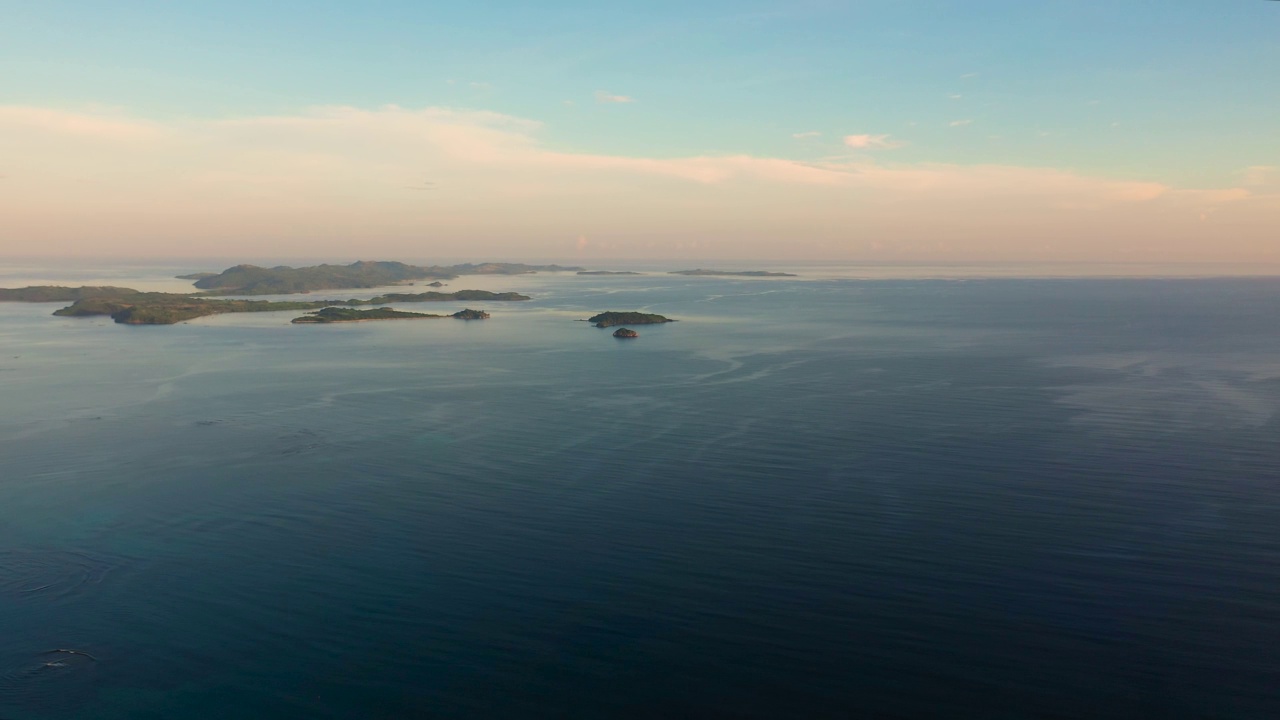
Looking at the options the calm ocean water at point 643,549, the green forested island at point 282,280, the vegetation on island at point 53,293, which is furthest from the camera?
the green forested island at point 282,280

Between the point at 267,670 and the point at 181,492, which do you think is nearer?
the point at 267,670

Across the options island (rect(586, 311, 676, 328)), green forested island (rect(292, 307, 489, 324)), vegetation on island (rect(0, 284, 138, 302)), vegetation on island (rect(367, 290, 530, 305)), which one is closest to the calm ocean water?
island (rect(586, 311, 676, 328))

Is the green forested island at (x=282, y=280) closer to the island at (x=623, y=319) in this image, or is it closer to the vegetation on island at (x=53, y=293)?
the vegetation on island at (x=53, y=293)

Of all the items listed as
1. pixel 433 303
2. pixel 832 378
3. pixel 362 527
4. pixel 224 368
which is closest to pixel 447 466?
pixel 362 527

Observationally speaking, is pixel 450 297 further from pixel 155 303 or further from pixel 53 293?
pixel 53 293

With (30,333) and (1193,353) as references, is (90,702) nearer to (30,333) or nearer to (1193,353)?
(1193,353)

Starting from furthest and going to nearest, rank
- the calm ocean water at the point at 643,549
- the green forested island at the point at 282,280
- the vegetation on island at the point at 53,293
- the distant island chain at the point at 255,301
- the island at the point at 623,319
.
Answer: the green forested island at the point at 282,280
the vegetation on island at the point at 53,293
the distant island chain at the point at 255,301
the island at the point at 623,319
the calm ocean water at the point at 643,549

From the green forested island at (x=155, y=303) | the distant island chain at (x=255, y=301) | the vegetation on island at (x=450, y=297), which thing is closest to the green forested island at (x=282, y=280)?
the distant island chain at (x=255, y=301)
